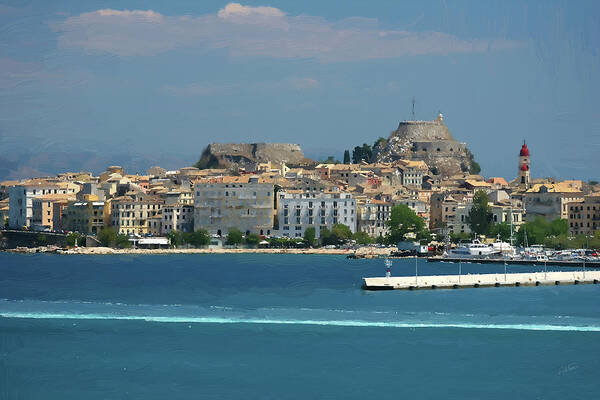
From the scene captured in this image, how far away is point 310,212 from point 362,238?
320 centimetres

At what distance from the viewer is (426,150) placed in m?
100

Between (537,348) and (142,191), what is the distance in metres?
45.0

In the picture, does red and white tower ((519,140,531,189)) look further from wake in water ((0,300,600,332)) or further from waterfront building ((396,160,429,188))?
wake in water ((0,300,600,332))

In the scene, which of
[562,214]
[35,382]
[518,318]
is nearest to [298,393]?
[35,382]

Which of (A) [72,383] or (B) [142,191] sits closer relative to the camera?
(A) [72,383]

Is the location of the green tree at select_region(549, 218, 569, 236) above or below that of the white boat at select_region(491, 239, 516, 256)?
above

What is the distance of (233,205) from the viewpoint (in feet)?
230

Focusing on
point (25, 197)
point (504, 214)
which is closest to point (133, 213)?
point (25, 197)

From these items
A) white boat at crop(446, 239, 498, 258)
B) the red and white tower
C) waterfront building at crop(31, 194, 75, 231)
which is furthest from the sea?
the red and white tower

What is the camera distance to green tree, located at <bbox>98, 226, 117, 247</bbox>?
6782cm

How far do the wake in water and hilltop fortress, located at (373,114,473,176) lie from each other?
61903 millimetres

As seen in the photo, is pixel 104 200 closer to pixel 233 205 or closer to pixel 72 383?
pixel 233 205

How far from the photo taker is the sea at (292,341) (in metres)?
26.5

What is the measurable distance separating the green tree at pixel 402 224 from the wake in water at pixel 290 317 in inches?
1196
